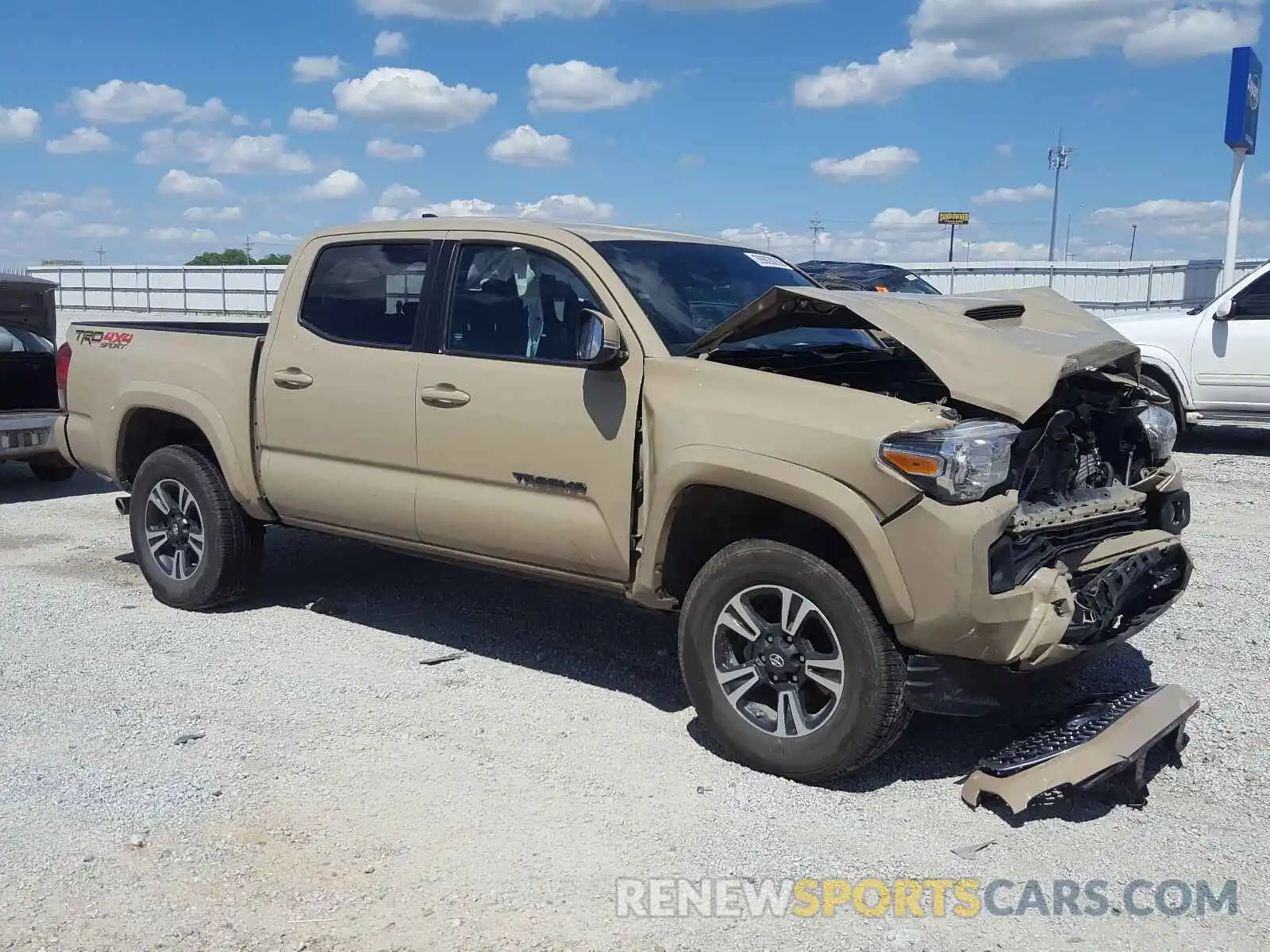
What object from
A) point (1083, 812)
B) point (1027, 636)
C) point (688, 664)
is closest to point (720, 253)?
point (688, 664)

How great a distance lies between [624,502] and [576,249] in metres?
1.13

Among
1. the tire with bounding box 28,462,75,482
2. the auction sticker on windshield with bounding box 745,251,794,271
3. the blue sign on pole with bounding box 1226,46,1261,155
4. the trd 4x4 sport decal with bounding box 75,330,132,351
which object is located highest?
the blue sign on pole with bounding box 1226,46,1261,155

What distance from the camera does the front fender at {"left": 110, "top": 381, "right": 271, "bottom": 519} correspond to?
19.2 feet

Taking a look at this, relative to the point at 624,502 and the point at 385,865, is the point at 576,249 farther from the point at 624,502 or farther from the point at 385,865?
the point at 385,865

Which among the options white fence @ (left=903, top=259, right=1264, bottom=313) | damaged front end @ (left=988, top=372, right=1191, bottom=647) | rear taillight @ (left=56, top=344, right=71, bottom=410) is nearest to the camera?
damaged front end @ (left=988, top=372, right=1191, bottom=647)

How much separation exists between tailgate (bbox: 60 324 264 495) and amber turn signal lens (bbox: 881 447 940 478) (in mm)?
3431

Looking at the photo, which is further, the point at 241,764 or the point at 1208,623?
the point at 1208,623

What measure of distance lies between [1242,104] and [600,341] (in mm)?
18363

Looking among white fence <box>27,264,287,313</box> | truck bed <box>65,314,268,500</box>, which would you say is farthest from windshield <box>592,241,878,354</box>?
white fence <box>27,264,287,313</box>

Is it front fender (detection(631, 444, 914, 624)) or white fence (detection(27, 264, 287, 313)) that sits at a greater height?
white fence (detection(27, 264, 287, 313))

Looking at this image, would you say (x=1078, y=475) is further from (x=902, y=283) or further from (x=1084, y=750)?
(x=902, y=283)

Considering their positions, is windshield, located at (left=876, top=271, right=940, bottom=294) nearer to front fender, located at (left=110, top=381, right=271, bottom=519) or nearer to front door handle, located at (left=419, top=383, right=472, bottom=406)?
front fender, located at (left=110, top=381, right=271, bottom=519)

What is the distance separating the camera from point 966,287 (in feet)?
83.5

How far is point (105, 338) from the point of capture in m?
6.60
